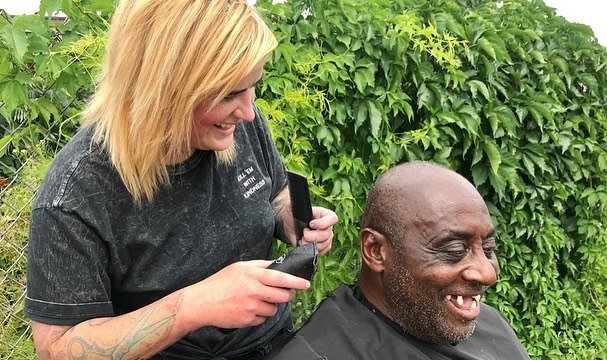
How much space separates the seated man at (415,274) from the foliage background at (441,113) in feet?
1.91

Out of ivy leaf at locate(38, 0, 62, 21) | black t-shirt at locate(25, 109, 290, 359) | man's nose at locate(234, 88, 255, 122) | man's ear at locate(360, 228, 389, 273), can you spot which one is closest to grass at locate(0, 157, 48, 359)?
ivy leaf at locate(38, 0, 62, 21)

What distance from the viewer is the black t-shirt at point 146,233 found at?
1.61 metres

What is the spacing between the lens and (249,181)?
2037 millimetres

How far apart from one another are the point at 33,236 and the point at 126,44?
0.51 meters

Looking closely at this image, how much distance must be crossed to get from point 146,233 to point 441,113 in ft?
5.67

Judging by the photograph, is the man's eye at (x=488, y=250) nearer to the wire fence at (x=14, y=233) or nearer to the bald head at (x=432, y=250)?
the bald head at (x=432, y=250)

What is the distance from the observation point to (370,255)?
2.11m

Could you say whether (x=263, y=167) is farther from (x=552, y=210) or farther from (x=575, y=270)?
(x=575, y=270)

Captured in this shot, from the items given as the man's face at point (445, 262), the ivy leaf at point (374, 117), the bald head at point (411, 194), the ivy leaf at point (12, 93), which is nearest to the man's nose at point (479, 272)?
the man's face at point (445, 262)

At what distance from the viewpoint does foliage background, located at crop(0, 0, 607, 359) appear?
2.26m

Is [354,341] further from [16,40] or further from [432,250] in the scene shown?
[16,40]

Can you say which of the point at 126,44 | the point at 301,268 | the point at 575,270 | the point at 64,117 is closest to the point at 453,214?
the point at 301,268

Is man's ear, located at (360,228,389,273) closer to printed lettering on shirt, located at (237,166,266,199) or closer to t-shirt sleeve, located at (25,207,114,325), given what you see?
printed lettering on shirt, located at (237,166,266,199)

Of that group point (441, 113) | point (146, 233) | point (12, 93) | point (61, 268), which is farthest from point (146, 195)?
point (441, 113)
